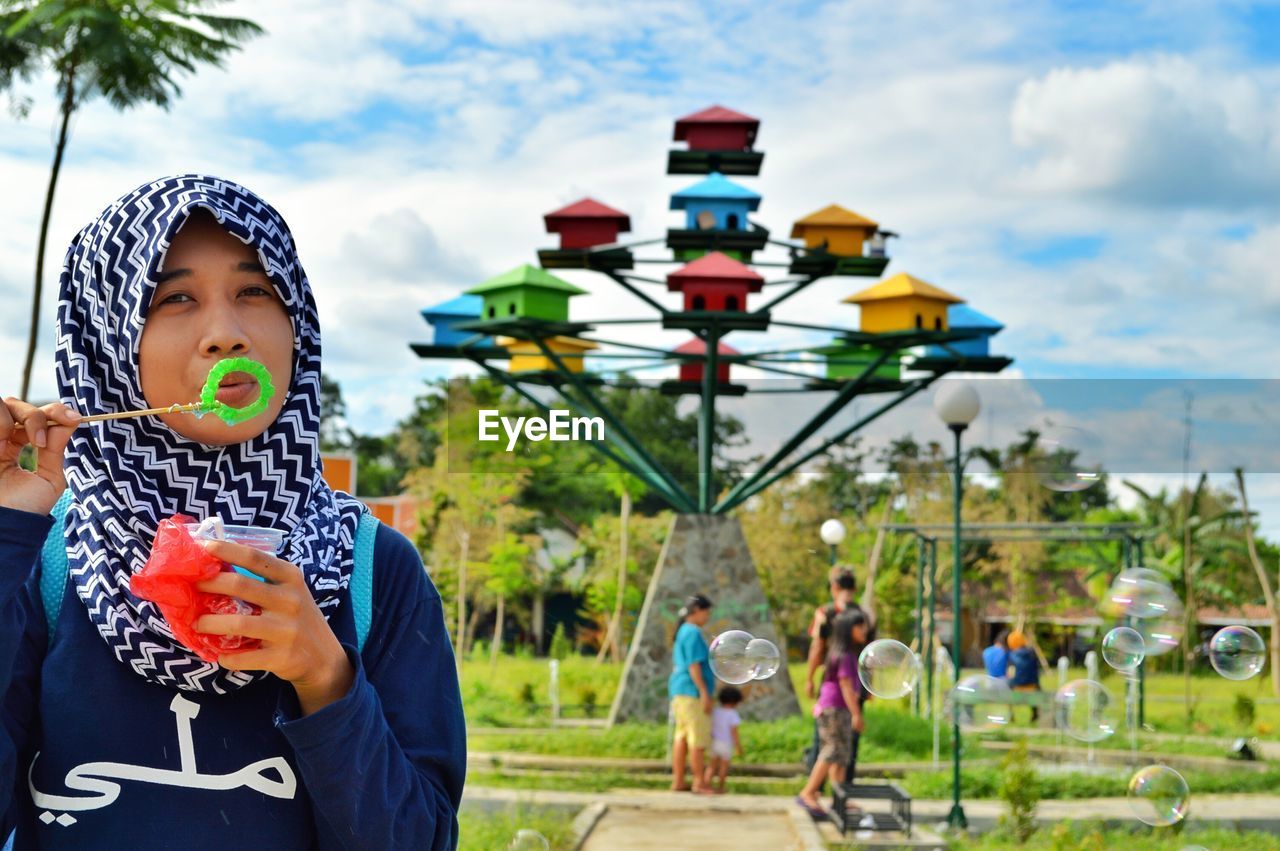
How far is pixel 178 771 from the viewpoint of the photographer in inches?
50.4

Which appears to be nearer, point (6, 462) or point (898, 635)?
point (6, 462)

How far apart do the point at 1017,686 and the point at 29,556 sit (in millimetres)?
13464

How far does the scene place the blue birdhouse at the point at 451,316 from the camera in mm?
12680

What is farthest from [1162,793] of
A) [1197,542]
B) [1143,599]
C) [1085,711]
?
[1197,542]

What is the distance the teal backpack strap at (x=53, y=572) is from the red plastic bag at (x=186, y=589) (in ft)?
0.79

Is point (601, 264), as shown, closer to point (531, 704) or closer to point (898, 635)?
point (531, 704)

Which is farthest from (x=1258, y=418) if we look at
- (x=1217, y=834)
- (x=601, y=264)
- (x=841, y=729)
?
(x=601, y=264)

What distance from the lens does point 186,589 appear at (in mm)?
1091

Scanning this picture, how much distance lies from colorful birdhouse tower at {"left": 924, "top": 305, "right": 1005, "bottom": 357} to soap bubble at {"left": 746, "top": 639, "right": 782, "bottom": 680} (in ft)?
20.0

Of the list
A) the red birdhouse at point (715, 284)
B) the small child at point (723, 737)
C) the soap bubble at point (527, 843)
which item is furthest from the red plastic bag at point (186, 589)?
the red birdhouse at point (715, 284)

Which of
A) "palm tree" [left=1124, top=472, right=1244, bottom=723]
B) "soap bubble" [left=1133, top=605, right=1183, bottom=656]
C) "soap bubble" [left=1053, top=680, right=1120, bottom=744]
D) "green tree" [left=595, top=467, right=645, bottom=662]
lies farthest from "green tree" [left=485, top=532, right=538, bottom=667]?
"soap bubble" [left=1133, top=605, right=1183, bottom=656]

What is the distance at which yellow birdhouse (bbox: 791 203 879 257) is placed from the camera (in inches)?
489

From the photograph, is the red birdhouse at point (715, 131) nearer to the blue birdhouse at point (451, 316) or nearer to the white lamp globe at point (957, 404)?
the blue birdhouse at point (451, 316)

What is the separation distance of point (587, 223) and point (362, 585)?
10.9m
